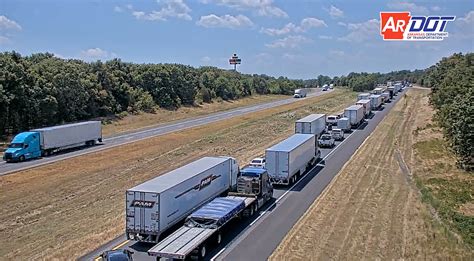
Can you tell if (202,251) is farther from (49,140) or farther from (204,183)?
(49,140)

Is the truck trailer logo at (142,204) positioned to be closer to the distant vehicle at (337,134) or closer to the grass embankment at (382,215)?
the grass embankment at (382,215)

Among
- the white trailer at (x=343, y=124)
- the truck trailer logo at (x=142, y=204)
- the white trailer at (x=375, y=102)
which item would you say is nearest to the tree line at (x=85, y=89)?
the white trailer at (x=343, y=124)

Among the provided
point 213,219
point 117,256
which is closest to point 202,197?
point 213,219

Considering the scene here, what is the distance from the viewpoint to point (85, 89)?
84.7 meters

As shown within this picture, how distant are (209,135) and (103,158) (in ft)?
70.8

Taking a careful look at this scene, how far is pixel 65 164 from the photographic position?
1966 inches

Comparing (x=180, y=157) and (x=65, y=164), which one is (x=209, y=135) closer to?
(x=180, y=157)

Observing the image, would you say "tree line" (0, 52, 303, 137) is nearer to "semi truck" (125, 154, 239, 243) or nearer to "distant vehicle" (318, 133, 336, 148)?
"distant vehicle" (318, 133, 336, 148)

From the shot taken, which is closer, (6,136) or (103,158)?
(103,158)

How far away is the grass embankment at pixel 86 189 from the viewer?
87.9 feet

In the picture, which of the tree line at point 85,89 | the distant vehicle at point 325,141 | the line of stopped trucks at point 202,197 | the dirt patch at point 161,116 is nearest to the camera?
the line of stopped trucks at point 202,197

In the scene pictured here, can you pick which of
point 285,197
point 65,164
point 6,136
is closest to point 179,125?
point 6,136

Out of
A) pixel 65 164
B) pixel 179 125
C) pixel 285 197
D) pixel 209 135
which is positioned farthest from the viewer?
pixel 179 125

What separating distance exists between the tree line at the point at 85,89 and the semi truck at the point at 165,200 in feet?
142
